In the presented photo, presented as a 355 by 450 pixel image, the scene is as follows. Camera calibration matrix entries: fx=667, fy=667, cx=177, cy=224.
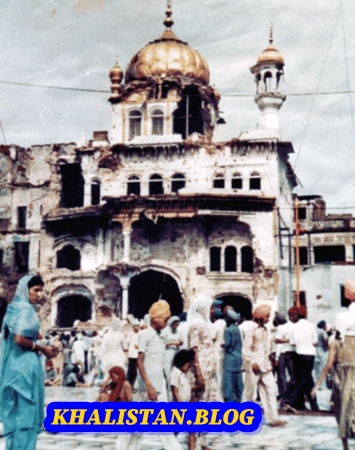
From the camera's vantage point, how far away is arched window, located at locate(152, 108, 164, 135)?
2892 cm

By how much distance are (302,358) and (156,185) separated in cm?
1851

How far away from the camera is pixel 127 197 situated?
25000 millimetres

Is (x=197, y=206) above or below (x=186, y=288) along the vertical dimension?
above

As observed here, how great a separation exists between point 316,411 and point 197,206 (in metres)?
16.2

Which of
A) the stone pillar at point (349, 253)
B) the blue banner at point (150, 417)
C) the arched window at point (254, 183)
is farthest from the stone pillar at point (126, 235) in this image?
the blue banner at point (150, 417)

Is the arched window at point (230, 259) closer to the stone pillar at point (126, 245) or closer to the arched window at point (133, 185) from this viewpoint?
the stone pillar at point (126, 245)

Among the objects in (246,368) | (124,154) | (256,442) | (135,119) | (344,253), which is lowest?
(256,442)

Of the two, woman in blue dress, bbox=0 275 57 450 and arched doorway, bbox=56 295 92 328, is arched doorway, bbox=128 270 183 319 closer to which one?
arched doorway, bbox=56 295 92 328

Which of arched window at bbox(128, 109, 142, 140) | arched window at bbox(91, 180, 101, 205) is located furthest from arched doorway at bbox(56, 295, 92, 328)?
arched window at bbox(128, 109, 142, 140)

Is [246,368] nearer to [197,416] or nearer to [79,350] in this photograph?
[197,416]

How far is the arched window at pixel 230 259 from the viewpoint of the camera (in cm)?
2566

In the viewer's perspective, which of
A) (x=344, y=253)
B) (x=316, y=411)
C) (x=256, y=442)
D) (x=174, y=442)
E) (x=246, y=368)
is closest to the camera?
(x=174, y=442)

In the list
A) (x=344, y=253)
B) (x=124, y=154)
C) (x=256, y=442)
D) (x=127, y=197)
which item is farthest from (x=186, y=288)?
(x=256, y=442)

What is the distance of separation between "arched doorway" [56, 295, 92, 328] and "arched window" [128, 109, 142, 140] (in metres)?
7.52
